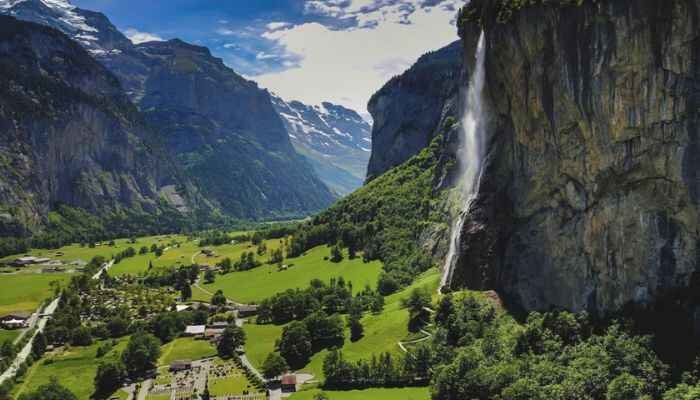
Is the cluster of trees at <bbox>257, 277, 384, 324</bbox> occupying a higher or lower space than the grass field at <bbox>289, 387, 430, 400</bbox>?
higher

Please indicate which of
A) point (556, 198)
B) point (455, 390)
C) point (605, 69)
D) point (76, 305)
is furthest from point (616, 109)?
point (76, 305)

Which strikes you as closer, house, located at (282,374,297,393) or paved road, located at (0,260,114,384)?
house, located at (282,374,297,393)

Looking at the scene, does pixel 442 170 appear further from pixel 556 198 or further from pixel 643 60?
pixel 643 60

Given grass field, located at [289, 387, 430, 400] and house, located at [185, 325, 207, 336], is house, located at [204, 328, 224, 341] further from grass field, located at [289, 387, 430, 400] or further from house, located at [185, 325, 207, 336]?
grass field, located at [289, 387, 430, 400]

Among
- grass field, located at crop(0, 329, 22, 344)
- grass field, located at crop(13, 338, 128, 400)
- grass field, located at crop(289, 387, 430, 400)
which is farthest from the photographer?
grass field, located at crop(0, 329, 22, 344)

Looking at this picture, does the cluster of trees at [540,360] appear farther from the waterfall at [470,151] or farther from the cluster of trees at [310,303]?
the cluster of trees at [310,303]

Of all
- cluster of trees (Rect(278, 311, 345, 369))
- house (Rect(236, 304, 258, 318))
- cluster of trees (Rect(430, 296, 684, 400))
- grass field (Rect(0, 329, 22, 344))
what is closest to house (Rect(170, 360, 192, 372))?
cluster of trees (Rect(278, 311, 345, 369))

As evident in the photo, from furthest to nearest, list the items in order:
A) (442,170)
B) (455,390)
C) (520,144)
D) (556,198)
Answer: (442,170) → (520,144) → (556,198) → (455,390)
